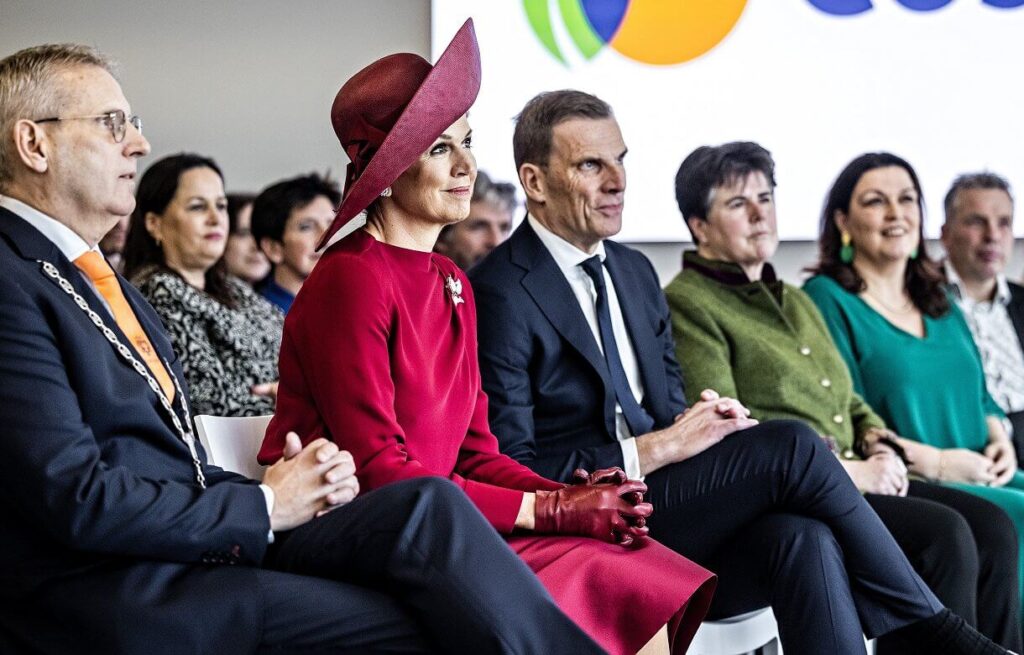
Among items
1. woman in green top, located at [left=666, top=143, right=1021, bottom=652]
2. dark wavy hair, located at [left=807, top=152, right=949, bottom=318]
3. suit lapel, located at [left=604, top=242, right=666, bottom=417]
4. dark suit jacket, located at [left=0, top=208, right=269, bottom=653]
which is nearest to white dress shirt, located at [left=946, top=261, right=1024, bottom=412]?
dark wavy hair, located at [left=807, top=152, right=949, bottom=318]

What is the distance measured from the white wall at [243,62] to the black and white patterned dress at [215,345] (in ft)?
4.35

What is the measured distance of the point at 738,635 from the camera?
2.42 m

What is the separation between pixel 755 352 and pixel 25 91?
1.73 metres

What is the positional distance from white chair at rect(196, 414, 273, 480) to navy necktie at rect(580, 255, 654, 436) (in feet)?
2.32

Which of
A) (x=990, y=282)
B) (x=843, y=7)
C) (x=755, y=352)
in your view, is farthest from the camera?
(x=843, y=7)

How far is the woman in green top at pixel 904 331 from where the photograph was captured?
10.9ft

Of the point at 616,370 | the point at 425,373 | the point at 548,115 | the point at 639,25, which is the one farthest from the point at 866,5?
the point at 425,373

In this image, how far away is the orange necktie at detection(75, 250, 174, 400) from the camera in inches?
72.8

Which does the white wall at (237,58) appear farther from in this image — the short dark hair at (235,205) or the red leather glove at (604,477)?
the red leather glove at (604,477)

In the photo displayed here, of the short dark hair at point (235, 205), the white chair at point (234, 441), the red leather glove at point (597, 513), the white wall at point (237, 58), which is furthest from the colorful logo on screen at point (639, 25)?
the red leather glove at point (597, 513)

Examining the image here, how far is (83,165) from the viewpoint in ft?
5.92

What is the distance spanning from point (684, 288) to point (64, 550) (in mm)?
1731

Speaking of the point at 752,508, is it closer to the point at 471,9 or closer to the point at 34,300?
the point at 34,300

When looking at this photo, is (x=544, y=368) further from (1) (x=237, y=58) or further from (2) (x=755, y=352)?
(1) (x=237, y=58)
